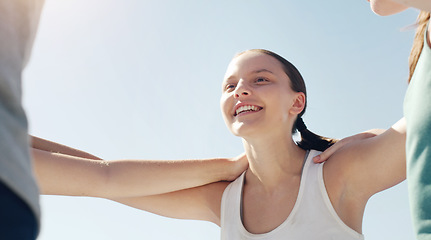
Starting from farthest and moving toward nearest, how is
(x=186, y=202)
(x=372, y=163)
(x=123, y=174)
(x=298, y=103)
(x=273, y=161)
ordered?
1. (x=298, y=103)
2. (x=186, y=202)
3. (x=273, y=161)
4. (x=123, y=174)
5. (x=372, y=163)

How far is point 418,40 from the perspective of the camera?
204cm

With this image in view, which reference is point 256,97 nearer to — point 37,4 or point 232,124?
point 232,124

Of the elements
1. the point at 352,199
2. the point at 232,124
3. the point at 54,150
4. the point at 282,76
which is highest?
the point at 282,76

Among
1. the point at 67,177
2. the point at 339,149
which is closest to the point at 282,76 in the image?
the point at 339,149

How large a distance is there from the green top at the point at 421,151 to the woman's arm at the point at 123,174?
2.14 m

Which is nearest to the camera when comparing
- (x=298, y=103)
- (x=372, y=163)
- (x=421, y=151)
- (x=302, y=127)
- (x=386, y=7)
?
(x=421, y=151)

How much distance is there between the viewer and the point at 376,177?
3.26m

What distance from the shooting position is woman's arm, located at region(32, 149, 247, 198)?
3035 mm

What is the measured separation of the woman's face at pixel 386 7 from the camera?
6.48 feet

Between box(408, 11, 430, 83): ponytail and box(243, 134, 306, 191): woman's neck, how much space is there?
1.77 meters

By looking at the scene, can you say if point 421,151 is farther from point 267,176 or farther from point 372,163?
point 267,176

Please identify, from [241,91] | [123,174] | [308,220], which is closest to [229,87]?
[241,91]

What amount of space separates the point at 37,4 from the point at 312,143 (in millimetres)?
3246

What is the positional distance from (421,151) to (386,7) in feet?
2.12
